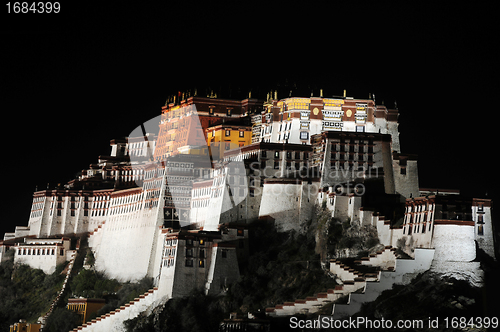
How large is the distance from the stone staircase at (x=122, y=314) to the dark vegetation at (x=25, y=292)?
11618 mm

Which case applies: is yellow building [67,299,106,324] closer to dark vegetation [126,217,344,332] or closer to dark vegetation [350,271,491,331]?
dark vegetation [126,217,344,332]

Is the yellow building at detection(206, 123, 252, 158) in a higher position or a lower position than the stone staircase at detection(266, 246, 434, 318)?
higher

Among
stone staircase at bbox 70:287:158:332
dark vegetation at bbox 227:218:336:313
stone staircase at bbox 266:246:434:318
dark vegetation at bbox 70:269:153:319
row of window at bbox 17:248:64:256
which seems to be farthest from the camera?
row of window at bbox 17:248:64:256

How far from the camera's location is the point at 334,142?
310 ft

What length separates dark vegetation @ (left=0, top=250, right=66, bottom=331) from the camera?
333 ft

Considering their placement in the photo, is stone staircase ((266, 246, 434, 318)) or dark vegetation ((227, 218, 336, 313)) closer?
stone staircase ((266, 246, 434, 318))

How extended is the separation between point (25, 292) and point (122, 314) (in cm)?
1896

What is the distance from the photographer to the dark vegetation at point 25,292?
102 meters

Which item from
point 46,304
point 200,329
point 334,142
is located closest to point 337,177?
point 334,142

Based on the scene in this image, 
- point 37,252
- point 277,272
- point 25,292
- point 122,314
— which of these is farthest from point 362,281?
point 37,252

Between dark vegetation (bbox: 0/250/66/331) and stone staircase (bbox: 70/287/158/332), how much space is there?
11618mm

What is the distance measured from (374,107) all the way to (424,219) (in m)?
24.6

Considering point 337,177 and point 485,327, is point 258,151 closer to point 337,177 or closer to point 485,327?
point 337,177

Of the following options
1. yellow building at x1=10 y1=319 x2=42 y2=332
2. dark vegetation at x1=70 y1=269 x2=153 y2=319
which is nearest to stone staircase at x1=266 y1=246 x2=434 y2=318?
dark vegetation at x1=70 y1=269 x2=153 y2=319
